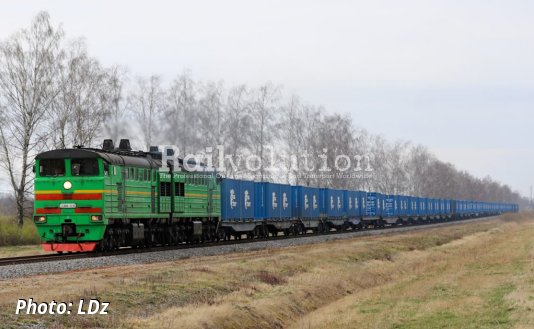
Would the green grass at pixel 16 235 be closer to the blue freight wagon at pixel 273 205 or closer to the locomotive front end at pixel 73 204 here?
the blue freight wagon at pixel 273 205

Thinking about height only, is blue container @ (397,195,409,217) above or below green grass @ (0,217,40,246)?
above

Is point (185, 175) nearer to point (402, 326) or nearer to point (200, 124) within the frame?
point (402, 326)

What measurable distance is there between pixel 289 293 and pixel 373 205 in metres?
43.9

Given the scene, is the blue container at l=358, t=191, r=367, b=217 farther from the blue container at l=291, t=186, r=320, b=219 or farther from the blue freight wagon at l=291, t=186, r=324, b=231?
the blue container at l=291, t=186, r=320, b=219

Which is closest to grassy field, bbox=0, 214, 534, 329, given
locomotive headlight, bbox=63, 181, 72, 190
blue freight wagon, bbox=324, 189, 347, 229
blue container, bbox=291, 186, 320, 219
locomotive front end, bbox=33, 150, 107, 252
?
locomotive front end, bbox=33, 150, 107, 252

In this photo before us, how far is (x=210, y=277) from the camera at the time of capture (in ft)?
67.1

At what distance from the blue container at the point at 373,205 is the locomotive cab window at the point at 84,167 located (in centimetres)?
3920

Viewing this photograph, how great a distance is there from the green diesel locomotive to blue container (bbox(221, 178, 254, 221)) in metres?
7.43

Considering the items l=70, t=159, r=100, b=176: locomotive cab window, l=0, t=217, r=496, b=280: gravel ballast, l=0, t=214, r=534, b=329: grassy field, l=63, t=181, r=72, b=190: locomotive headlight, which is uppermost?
l=70, t=159, r=100, b=176: locomotive cab window

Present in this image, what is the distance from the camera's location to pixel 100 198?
25188 mm

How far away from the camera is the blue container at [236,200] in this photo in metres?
37.8

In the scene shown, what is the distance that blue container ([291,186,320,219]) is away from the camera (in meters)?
47.7

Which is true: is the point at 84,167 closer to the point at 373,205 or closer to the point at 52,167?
the point at 52,167

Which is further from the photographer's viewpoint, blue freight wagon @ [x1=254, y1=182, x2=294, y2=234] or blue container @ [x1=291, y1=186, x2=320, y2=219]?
blue container @ [x1=291, y1=186, x2=320, y2=219]
